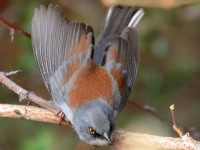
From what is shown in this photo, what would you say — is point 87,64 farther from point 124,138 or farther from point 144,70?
point 144,70

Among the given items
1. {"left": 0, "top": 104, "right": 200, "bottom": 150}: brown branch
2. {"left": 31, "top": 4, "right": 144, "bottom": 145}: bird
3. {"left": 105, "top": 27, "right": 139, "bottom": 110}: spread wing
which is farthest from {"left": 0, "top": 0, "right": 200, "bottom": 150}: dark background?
{"left": 0, "top": 104, "right": 200, "bottom": 150}: brown branch

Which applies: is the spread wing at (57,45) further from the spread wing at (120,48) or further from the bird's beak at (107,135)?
the bird's beak at (107,135)

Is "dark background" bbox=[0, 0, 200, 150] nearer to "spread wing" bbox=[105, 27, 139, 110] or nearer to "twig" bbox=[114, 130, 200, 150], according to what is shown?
"spread wing" bbox=[105, 27, 139, 110]

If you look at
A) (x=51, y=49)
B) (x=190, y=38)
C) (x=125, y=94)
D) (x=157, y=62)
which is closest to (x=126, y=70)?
(x=125, y=94)

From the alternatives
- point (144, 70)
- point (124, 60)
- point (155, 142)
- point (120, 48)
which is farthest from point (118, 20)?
point (155, 142)

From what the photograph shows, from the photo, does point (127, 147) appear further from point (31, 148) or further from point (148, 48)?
point (148, 48)

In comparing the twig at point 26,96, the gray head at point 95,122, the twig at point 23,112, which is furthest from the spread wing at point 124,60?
the twig at point 23,112
